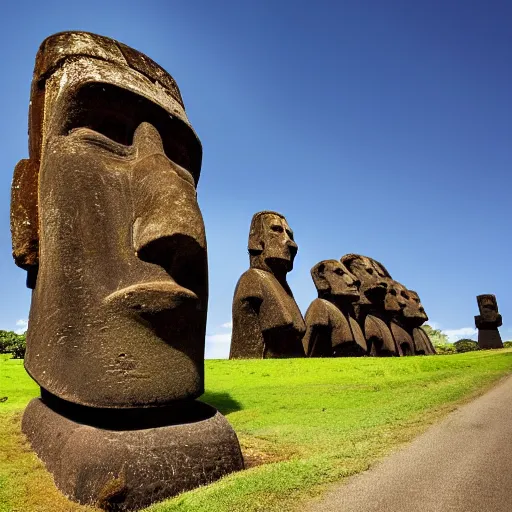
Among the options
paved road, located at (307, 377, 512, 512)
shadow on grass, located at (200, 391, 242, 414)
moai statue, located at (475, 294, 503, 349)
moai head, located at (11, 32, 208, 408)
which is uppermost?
moai statue, located at (475, 294, 503, 349)

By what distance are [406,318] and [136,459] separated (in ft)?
54.9

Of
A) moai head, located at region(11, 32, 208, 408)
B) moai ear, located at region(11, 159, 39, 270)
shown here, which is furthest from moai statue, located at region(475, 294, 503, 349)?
moai ear, located at region(11, 159, 39, 270)

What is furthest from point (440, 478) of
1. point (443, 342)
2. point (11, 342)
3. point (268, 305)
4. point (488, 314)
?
point (443, 342)

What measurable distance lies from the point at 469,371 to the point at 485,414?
3.02 m

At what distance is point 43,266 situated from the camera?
10.3ft

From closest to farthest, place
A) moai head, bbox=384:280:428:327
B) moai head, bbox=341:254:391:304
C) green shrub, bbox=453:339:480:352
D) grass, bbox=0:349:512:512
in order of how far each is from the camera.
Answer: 1. grass, bbox=0:349:512:512
2. moai head, bbox=341:254:391:304
3. moai head, bbox=384:280:428:327
4. green shrub, bbox=453:339:480:352

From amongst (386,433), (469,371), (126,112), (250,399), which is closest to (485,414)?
(386,433)

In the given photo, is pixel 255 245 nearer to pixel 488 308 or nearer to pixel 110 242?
pixel 110 242

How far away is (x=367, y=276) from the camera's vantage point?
51.1ft

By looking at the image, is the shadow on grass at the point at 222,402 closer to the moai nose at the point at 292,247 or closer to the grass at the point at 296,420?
the grass at the point at 296,420

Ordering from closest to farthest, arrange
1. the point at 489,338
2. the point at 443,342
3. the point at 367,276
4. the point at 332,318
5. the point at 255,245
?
the point at 255,245, the point at 332,318, the point at 367,276, the point at 489,338, the point at 443,342

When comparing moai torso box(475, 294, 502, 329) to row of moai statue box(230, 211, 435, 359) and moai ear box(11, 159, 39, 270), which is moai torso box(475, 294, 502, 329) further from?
moai ear box(11, 159, 39, 270)

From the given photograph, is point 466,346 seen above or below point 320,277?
below

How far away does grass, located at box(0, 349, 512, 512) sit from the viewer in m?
2.16
